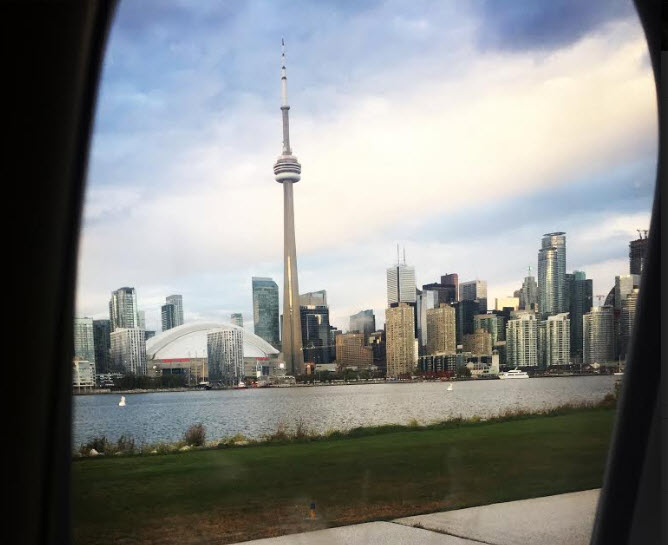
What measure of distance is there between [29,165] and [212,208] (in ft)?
5.89

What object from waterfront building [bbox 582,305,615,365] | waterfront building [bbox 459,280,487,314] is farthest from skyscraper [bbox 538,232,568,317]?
waterfront building [bbox 459,280,487,314]

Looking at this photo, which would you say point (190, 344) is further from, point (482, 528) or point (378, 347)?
point (482, 528)

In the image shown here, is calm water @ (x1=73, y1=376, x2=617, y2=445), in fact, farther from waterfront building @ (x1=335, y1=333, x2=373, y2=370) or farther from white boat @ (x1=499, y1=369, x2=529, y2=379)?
waterfront building @ (x1=335, y1=333, x2=373, y2=370)

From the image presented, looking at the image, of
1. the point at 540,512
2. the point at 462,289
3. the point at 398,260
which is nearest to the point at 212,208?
the point at 398,260

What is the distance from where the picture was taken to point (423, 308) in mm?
3939

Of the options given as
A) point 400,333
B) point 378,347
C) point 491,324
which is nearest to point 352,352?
point 378,347

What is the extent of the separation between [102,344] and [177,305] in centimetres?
55

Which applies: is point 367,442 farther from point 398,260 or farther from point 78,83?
point 78,83

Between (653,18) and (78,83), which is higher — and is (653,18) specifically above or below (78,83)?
above

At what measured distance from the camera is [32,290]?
6.10 feet

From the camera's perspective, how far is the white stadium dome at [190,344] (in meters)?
3.69

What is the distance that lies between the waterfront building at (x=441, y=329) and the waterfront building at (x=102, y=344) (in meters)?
1.74

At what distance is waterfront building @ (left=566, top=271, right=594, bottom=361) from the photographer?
12.7ft

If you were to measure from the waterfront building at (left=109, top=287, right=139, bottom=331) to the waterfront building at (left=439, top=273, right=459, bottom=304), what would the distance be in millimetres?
1772
